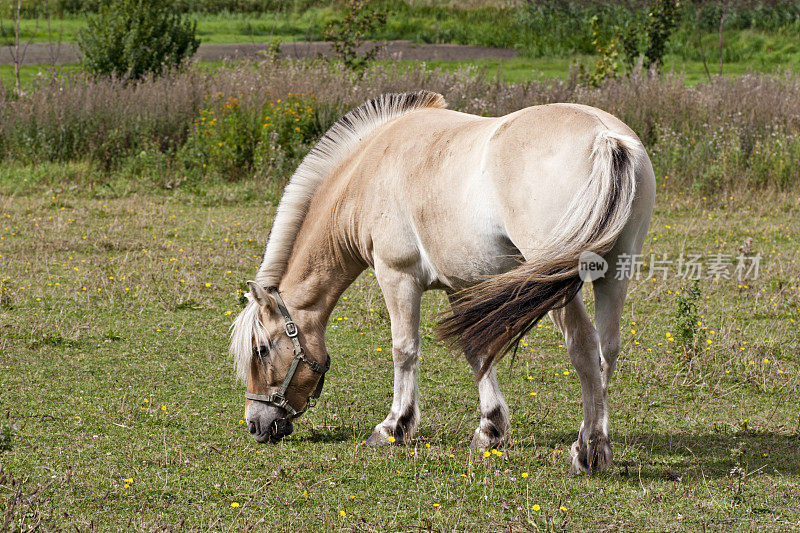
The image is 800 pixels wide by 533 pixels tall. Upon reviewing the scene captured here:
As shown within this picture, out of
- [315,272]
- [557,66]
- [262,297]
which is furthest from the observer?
[557,66]

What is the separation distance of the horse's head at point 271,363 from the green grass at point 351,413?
7.0 inches

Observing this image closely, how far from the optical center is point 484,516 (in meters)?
3.74

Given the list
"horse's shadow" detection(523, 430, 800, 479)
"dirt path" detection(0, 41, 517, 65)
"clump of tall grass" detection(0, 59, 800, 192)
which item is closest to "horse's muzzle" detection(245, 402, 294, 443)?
"horse's shadow" detection(523, 430, 800, 479)

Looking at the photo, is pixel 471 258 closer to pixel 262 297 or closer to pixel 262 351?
pixel 262 297

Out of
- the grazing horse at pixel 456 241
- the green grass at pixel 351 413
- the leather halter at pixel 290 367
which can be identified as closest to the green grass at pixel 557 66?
the green grass at pixel 351 413

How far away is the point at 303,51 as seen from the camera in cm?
2239

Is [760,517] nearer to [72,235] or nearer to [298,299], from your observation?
[298,299]

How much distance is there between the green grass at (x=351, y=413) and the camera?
3.81 metres

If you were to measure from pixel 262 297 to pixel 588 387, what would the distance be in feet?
5.70

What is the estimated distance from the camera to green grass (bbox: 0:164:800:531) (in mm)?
3809

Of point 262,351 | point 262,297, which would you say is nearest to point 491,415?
point 262,351

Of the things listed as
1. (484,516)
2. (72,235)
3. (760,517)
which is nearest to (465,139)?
(484,516)

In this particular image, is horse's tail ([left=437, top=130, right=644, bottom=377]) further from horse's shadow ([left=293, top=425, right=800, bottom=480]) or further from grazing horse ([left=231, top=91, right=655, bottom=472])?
horse's shadow ([left=293, top=425, right=800, bottom=480])

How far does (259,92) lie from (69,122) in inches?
A: 106
